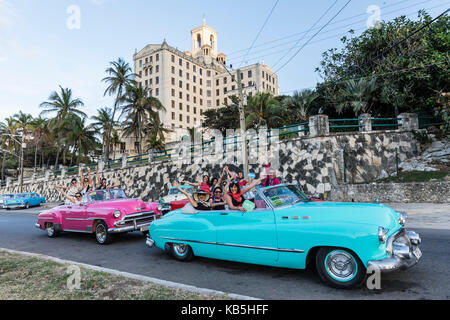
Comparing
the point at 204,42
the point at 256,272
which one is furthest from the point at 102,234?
the point at 204,42

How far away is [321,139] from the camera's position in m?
16.0

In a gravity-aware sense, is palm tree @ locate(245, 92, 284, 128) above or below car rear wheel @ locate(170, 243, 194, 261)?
above

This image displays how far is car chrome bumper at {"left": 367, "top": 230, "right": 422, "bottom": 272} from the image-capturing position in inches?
140

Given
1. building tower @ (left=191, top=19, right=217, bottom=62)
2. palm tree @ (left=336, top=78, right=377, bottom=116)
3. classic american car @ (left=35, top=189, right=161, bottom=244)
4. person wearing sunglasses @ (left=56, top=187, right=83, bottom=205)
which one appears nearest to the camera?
classic american car @ (left=35, top=189, right=161, bottom=244)

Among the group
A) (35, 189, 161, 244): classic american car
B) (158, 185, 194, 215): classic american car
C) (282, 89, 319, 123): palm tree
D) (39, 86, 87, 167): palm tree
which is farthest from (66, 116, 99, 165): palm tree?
(35, 189, 161, 244): classic american car

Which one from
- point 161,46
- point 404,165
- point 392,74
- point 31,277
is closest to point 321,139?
point 404,165

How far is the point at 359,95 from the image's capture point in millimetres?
19906

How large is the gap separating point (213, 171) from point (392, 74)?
13.9 metres

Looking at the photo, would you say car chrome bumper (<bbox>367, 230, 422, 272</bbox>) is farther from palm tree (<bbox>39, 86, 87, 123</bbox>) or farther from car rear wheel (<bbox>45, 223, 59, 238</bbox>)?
palm tree (<bbox>39, 86, 87, 123</bbox>)

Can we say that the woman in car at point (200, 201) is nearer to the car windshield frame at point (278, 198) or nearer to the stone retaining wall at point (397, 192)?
the car windshield frame at point (278, 198)

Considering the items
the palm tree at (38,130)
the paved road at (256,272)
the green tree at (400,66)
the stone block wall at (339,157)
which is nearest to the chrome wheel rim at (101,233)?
the paved road at (256,272)

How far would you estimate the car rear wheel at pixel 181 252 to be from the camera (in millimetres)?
5707

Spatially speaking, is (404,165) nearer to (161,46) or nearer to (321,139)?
(321,139)

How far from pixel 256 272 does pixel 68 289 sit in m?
2.94
